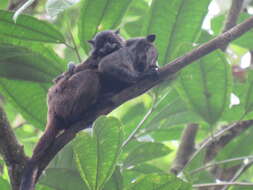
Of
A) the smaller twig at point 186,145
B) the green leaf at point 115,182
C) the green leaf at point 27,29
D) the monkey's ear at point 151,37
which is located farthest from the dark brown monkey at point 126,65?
the smaller twig at point 186,145

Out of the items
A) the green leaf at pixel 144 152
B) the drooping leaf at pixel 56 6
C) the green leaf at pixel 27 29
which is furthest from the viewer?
the green leaf at pixel 144 152

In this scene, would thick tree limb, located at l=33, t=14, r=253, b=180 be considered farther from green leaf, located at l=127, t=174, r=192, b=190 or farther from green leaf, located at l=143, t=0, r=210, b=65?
green leaf, located at l=127, t=174, r=192, b=190

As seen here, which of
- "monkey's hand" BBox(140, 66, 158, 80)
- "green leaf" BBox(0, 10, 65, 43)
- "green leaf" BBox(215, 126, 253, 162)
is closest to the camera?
"monkey's hand" BBox(140, 66, 158, 80)

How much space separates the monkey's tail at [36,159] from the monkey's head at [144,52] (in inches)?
27.9

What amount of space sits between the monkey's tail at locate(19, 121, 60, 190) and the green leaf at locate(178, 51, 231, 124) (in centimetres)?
75

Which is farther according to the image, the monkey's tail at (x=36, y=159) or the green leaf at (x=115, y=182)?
the green leaf at (x=115, y=182)

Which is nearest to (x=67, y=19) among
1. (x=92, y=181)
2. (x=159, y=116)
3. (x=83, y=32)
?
(x=83, y=32)

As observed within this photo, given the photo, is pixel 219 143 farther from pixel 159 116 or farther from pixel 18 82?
pixel 18 82

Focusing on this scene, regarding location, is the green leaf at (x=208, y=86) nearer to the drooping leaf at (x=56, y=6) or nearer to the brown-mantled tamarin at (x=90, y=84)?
the brown-mantled tamarin at (x=90, y=84)

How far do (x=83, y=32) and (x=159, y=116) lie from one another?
703 millimetres

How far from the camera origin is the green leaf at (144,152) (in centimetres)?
276

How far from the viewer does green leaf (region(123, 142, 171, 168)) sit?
276 centimetres

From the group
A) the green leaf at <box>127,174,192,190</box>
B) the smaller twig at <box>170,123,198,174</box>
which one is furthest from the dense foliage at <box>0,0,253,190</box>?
the smaller twig at <box>170,123,198,174</box>

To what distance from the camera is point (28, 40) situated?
→ 104 inches
